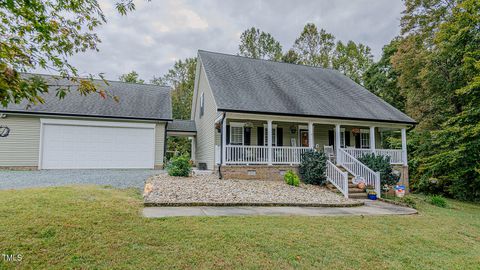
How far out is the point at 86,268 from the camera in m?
3.24

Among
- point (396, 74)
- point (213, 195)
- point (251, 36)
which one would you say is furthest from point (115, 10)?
point (251, 36)

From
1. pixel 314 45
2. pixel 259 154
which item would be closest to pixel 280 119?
pixel 259 154

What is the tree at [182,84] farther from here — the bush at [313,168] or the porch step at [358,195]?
the porch step at [358,195]

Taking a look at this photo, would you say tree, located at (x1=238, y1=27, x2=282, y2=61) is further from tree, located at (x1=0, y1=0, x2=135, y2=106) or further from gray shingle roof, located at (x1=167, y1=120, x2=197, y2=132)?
tree, located at (x1=0, y1=0, x2=135, y2=106)

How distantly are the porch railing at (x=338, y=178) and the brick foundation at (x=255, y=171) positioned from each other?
5.39ft

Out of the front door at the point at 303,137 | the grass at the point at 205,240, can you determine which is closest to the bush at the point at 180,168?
the grass at the point at 205,240

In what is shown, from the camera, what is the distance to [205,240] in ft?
13.8

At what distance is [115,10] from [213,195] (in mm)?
5323

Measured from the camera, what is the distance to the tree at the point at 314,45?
28.1 meters

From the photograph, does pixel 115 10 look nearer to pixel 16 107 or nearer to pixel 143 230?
pixel 143 230

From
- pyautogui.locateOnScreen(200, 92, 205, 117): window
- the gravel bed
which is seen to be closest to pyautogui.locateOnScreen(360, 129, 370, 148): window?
the gravel bed

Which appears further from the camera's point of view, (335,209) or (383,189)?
(383,189)

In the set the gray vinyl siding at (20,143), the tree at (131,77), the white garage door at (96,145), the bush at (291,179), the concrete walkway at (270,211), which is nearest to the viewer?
the concrete walkway at (270,211)

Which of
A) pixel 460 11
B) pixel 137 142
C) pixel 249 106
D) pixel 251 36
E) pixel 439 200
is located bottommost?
pixel 439 200
